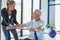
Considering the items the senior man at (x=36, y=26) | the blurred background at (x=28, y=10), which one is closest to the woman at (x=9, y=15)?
the blurred background at (x=28, y=10)

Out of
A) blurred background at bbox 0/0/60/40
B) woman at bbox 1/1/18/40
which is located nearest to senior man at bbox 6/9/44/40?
blurred background at bbox 0/0/60/40

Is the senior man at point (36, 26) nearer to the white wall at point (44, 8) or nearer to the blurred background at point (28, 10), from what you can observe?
the blurred background at point (28, 10)

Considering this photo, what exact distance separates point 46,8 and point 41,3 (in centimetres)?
17

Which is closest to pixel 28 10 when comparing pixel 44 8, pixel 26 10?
pixel 26 10

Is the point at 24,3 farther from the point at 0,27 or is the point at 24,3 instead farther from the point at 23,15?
the point at 0,27

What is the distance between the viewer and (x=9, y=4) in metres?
1.92

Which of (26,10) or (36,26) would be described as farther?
(26,10)

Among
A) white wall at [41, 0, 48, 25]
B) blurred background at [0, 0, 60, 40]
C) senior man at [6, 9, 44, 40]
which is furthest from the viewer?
white wall at [41, 0, 48, 25]

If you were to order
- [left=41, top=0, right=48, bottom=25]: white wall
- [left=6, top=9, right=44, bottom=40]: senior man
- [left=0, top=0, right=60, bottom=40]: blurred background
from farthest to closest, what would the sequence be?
[left=41, top=0, right=48, bottom=25]: white wall
[left=0, top=0, right=60, bottom=40]: blurred background
[left=6, top=9, right=44, bottom=40]: senior man

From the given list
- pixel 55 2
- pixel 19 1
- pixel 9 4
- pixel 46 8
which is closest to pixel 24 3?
pixel 19 1

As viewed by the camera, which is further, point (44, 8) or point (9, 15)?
point (44, 8)

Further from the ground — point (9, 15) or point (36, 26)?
point (9, 15)

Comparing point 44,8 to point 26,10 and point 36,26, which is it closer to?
point 26,10

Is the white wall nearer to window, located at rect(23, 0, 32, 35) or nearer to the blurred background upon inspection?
→ the blurred background
